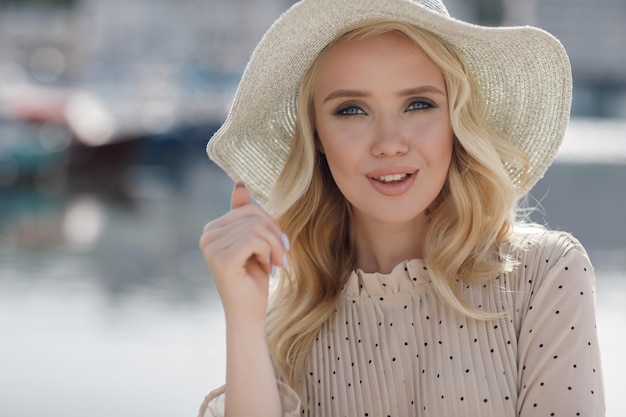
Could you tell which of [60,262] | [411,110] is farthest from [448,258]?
[60,262]

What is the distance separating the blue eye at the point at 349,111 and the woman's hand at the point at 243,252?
30 centimetres

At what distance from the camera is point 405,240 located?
2.20 m

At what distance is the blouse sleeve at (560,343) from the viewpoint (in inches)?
71.7

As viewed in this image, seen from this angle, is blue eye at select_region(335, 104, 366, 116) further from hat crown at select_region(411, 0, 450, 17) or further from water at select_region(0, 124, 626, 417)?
water at select_region(0, 124, 626, 417)

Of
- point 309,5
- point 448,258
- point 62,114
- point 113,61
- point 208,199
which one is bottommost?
point 448,258

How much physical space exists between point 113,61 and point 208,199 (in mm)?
26898

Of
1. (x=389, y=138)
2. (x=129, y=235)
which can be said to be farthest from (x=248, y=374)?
(x=129, y=235)

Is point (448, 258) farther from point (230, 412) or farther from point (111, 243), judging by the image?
point (111, 243)

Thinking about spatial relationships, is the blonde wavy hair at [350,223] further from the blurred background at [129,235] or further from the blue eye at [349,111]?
the blurred background at [129,235]

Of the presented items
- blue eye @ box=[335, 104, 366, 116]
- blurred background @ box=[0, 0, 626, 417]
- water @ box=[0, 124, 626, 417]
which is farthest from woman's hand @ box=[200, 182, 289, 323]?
water @ box=[0, 124, 626, 417]

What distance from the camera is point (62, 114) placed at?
14305 mm

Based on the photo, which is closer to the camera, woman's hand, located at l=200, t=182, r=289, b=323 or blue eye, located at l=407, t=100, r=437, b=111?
woman's hand, located at l=200, t=182, r=289, b=323

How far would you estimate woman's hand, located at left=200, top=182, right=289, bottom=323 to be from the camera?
178 centimetres

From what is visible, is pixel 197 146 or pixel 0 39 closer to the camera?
pixel 197 146
